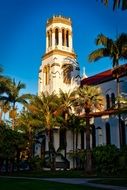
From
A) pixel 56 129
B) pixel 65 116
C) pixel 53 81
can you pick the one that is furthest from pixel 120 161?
pixel 53 81

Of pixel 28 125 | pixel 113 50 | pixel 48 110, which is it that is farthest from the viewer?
pixel 28 125

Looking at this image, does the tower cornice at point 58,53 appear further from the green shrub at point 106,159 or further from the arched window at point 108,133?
the green shrub at point 106,159

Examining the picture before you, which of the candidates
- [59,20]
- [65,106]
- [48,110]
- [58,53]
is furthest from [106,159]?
[59,20]

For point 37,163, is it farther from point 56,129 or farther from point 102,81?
point 102,81

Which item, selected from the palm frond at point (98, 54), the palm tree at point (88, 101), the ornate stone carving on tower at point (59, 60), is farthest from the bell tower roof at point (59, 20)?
the palm frond at point (98, 54)

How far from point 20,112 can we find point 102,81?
13597mm

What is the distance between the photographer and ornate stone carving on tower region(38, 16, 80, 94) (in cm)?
6109

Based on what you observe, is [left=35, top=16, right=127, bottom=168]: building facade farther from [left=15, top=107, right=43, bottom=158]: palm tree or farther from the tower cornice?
[left=15, top=107, right=43, bottom=158]: palm tree

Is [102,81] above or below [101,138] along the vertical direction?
above

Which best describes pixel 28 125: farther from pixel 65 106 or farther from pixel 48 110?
pixel 65 106

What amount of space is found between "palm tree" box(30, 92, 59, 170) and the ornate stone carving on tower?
26.5ft

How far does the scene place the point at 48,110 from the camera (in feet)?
169

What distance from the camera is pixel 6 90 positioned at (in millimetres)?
54438

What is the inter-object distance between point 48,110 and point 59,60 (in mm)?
13098
